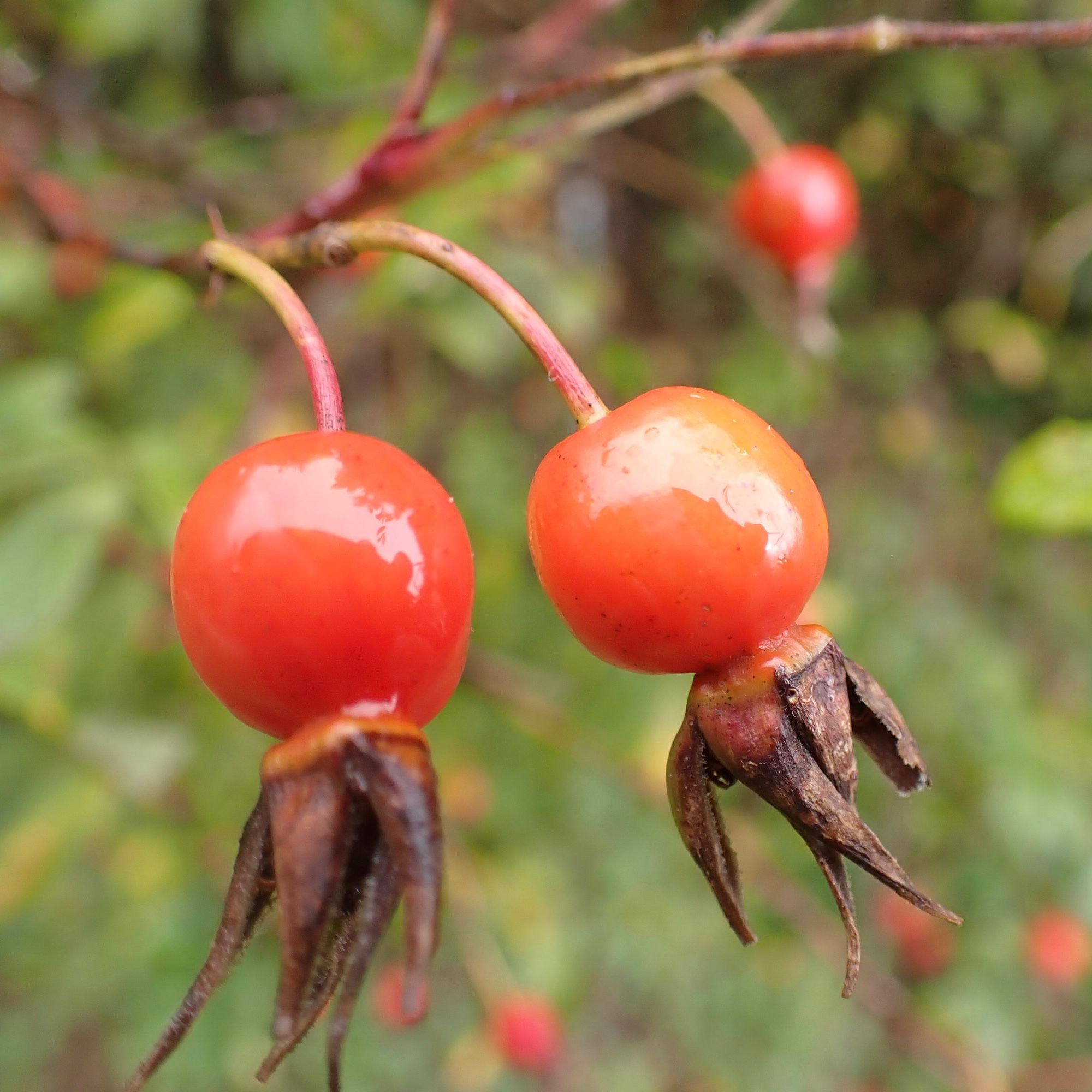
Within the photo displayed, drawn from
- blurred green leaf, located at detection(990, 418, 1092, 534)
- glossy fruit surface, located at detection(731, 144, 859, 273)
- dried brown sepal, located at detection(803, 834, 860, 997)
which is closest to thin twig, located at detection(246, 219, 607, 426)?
dried brown sepal, located at detection(803, 834, 860, 997)

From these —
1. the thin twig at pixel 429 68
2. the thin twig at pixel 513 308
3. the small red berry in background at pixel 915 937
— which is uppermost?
the thin twig at pixel 429 68

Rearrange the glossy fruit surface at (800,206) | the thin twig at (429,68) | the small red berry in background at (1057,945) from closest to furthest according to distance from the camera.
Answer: the thin twig at (429,68), the glossy fruit surface at (800,206), the small red berry in background at (1057,945)

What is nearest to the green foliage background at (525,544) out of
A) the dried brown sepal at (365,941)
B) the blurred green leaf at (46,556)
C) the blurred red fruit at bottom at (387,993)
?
the blurred green leaf at (46,556)

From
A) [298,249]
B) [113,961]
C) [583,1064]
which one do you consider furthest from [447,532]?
[583,1064]

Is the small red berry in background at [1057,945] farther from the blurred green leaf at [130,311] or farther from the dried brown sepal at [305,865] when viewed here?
the dried brown sepal at [305,865]

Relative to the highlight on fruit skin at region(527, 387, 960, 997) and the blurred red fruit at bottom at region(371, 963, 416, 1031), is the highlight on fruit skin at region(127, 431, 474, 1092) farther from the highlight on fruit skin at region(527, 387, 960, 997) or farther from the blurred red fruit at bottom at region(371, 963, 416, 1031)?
the blurred red fruit at bottom at region(371, 963, 416, 1031)

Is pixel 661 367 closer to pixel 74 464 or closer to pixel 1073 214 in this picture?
pixel 1073 214

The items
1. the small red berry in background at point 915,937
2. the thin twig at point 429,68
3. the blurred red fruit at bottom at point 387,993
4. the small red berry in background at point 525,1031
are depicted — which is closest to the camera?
the thin twig at point 429,68
